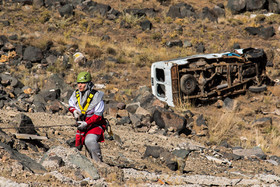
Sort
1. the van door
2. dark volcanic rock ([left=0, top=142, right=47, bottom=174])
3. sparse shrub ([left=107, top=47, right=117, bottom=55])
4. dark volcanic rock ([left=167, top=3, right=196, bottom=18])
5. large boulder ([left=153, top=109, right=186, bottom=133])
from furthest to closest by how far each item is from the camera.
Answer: dark volcanic rock ([left=167, top=3, right=196, bottom=18]) → sparse shrub ([left=107, top=47, right=117, bottom=55]) → the van door → large boulder ([left=153, top=109, right=186, bottom=133]) → dark volcanic rock ([left=0, top=142, right=47, bottom=174])

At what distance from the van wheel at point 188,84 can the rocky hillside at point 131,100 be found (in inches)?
22.1

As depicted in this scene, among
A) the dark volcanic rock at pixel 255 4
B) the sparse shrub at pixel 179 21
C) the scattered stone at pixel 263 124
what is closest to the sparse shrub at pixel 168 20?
the sparse shrub at pixel 179 21

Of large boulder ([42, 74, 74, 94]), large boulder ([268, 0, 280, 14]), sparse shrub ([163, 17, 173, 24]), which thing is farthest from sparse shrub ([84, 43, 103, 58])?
large boulder ([268, 0, 280, 14])

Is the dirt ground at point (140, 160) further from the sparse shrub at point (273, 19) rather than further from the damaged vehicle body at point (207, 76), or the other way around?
the sparse shrub at point (273, 19)

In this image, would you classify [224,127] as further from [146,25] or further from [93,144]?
[146,25]

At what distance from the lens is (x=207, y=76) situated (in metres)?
12.4

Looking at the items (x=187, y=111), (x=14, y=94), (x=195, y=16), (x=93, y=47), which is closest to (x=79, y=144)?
(x=187, y=111)

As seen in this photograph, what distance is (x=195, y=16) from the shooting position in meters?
24.6

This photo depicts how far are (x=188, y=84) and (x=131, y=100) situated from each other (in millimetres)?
2344

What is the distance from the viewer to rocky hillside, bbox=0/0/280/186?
5.68 metres

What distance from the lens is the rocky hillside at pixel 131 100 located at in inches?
224

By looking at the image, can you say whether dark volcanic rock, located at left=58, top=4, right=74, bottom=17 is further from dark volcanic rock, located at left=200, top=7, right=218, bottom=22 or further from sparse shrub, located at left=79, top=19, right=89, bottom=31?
dark volcanic rock, located at left=200, top=7, right=218, bottom=22

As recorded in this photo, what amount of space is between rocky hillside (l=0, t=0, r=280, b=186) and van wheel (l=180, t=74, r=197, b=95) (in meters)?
0.56

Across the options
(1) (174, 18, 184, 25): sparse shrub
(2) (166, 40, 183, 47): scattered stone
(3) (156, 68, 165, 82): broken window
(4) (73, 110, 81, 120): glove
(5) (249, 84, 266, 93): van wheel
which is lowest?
(5) (249, 84, 266, 93): van wheel
